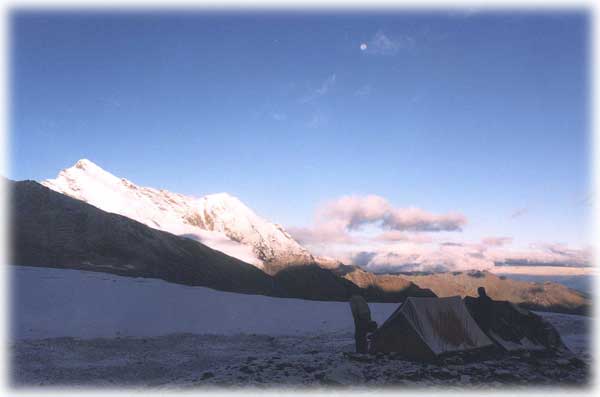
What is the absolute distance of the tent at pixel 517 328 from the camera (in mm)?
13657

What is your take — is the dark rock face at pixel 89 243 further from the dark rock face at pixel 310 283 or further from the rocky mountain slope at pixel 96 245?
the dark rock face at pixel 310 283

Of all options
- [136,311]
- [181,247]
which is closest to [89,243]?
[181,247]

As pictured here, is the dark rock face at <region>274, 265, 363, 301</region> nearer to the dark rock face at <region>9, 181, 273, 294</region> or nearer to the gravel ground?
the dark rock face at <region>9, 181, 273, 294</region>

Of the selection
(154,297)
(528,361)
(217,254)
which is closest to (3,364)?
(154,297)

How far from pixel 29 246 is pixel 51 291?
14.4 meters

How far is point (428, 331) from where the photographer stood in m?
12.1

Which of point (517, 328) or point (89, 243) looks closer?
point (517, 328)

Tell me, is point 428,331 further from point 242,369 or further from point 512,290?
point 512,290

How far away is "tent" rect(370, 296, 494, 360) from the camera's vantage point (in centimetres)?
1176

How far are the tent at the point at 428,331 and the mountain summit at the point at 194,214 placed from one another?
70352mm

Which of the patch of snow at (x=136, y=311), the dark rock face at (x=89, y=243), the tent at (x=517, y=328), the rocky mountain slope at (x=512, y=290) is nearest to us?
the tent at (x=517, y=328)

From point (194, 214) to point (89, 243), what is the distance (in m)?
103

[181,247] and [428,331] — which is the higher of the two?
[181,247]

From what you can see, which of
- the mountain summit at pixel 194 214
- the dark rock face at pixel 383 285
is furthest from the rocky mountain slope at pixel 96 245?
the dark rock face at pixel 383 285
